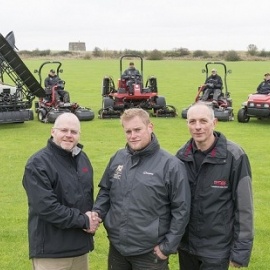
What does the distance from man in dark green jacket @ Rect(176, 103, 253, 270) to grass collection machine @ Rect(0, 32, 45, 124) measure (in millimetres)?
11366

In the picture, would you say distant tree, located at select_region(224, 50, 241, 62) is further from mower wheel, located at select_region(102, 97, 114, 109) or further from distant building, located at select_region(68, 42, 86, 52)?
mower wheel, located at select_region(102, 97, 114, 109)

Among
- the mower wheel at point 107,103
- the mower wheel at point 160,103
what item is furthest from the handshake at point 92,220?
the mower wheel at point 160,103

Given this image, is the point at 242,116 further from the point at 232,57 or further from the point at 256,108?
the point at 232,57

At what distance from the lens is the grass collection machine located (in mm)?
14430

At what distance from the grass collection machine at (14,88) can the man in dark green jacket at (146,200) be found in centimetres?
1127

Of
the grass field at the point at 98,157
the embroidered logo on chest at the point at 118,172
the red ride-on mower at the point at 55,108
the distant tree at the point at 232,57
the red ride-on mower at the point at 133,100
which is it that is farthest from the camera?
the distant tree at the point at 232,57

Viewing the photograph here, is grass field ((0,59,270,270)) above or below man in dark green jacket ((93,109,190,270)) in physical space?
below

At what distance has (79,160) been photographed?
12.3ft

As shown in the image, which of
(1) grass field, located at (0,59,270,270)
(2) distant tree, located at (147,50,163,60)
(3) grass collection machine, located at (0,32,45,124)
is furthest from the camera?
(2) distant tree, located at (147,50,163,60)

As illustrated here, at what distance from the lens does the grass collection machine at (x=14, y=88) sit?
14.4m

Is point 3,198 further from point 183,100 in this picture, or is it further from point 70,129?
point 183,100

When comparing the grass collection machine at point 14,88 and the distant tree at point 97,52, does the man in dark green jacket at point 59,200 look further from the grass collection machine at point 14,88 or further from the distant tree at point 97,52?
the distant tree at point 97,52

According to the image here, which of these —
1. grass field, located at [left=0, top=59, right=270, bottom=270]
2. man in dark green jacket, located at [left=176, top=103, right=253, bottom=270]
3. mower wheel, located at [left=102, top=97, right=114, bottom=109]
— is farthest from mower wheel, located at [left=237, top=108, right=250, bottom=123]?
man in dark green jacket, located at [left=176, top=103, right=253, bottom=270]

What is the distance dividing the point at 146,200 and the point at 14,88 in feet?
41.2
